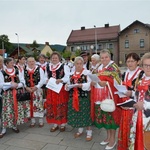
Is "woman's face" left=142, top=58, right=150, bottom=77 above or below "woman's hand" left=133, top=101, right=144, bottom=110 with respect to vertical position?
above

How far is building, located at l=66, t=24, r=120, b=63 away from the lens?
44.5 metres

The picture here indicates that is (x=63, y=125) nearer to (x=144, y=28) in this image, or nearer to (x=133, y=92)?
(x=133, y=92)

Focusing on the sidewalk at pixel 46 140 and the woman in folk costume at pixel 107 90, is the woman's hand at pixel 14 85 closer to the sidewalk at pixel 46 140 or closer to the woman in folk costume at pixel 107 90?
the sidewalk at pixel 46 140

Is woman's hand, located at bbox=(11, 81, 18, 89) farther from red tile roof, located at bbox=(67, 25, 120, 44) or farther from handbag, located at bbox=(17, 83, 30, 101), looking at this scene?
red tile roof, located at bbox=(67, 25, 120, 44)

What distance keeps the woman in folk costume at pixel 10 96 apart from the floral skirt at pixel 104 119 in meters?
1.87

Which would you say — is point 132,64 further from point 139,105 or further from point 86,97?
point 86,97

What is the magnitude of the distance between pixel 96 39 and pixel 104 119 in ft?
134

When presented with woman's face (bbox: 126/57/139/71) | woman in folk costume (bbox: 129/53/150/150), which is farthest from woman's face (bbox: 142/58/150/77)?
woman's face (bbox: 126/57/139/71)

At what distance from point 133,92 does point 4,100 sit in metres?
2.83

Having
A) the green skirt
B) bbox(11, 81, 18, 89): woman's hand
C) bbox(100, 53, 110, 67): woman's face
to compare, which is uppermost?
bbox(100, 53, 110, 67): woman's face

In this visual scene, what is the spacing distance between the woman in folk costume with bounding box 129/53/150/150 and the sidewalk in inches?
47.6

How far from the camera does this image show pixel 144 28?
136 feet

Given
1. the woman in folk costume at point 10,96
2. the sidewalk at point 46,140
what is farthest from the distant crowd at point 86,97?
the sidewalk at point 46,140

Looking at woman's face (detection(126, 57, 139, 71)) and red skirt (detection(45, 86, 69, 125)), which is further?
red skirt (detection(45, 86, 69, 125))
